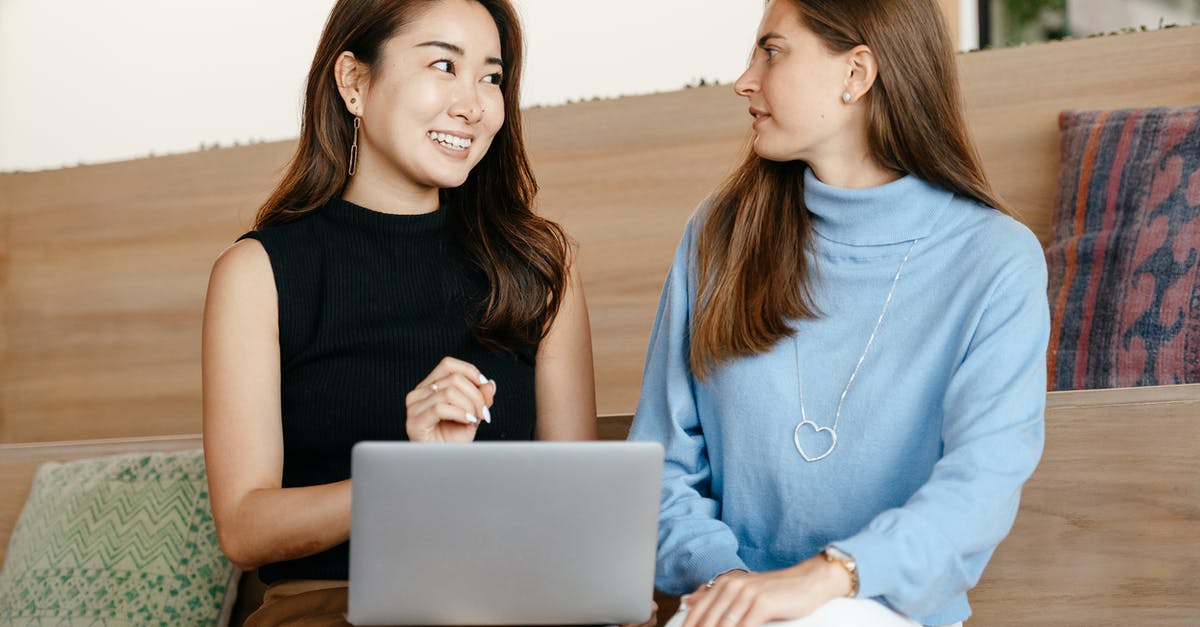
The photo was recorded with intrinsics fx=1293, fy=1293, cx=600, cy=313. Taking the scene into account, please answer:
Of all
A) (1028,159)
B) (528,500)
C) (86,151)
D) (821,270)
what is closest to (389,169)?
(821,270)

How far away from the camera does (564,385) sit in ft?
5.85

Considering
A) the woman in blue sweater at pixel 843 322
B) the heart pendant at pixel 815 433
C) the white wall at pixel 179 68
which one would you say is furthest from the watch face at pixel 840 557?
the white wall at pixel 179 68

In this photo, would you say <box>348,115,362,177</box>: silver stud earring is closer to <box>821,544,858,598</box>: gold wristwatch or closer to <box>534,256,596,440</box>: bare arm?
<box>534,256,596,440</box>: bare arm

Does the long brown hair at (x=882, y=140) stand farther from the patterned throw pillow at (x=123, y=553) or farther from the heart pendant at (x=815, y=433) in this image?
the patterned throw pillow at (x=123, y=553)

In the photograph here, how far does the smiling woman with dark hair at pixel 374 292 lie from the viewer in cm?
157

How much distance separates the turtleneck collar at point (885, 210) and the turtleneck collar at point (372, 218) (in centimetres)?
55

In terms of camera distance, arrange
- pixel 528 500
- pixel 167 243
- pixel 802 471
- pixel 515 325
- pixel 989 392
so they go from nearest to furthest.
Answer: pixel 528 500 < pixel 989 392 < pixel 802 471 < pixel 515 325 < pixel 167 243

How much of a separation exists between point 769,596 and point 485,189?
811mm

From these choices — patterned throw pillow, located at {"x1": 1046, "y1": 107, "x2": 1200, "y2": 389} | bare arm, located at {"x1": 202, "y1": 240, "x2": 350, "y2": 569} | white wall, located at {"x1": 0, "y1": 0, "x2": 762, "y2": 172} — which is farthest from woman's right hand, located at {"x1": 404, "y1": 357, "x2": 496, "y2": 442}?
white wall, located at {"x1": 0, "y1": 0, "x2": 762, "y2": 172}

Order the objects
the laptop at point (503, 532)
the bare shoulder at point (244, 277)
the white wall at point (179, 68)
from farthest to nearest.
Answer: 1. the white wall at point (179, 68)
2. the bare shoulder at point (244, 277)
3. the laptop at point (503, 532)

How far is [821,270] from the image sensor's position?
1599 mm

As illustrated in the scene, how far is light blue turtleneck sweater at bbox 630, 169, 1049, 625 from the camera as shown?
4.53 feet

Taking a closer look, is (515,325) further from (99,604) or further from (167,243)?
(167,243)

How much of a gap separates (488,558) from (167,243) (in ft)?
6.54
